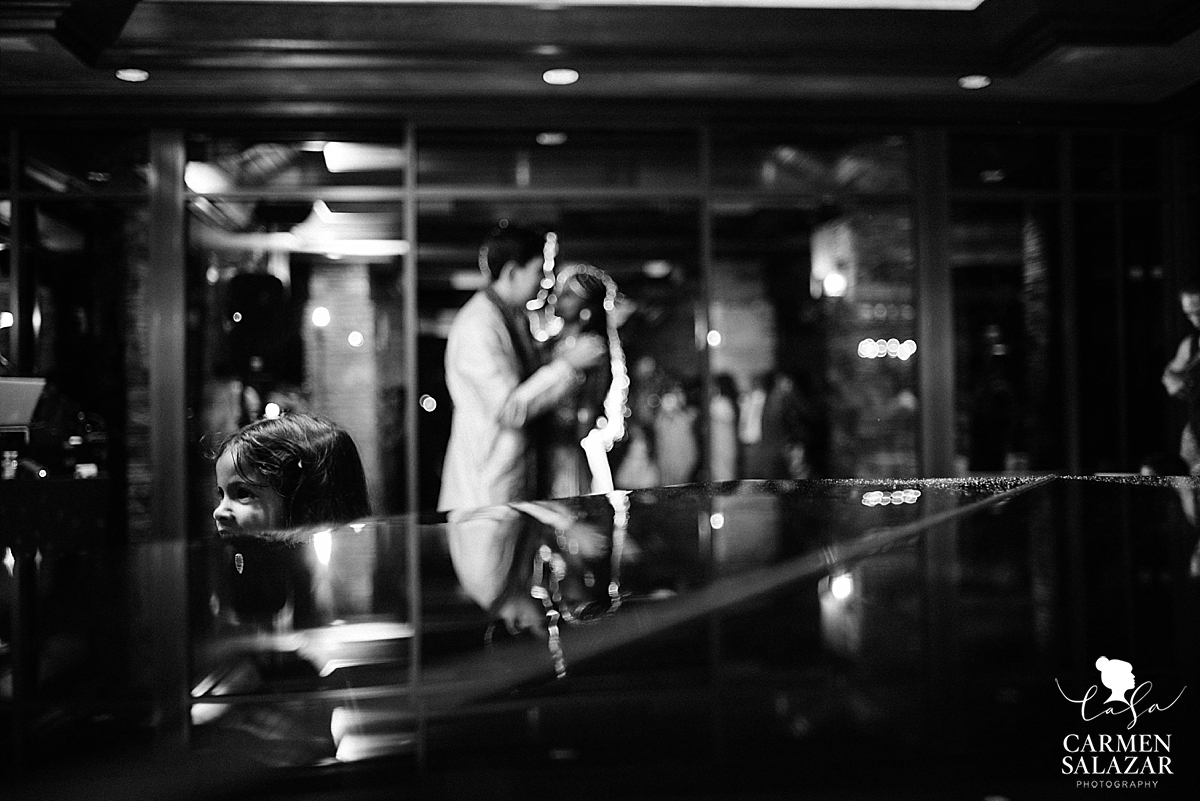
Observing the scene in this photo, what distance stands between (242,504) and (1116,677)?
1.55m

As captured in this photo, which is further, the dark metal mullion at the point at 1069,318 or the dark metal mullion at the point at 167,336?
the dark metal mullion at the point at 1069,318

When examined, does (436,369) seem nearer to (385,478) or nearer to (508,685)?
(385,478)

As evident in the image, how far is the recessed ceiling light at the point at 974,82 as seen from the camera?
4359mm

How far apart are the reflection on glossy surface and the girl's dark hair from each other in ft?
1.75

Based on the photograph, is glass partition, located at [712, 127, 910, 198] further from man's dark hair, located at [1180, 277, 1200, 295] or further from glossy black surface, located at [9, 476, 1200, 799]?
glossy black surface, located at [9, 476, 1200, 799]

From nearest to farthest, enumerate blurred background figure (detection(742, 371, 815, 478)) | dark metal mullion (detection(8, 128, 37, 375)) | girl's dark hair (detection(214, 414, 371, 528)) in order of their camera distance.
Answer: girl's dark hair (detection(214, 414, 371, 528)), dark metal mullion (detection(8, 128, 37, 375)), blurred background figure (detection(742, 371, 815, 478))

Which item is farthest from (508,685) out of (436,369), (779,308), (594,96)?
(779,308)

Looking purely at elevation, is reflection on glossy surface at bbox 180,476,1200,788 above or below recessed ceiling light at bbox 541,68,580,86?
below

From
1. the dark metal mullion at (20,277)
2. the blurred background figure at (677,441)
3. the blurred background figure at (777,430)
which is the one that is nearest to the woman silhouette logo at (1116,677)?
the blurred background figure at (677,441)

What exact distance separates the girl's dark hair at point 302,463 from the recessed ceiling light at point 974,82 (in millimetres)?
3599

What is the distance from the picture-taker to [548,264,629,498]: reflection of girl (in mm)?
4148

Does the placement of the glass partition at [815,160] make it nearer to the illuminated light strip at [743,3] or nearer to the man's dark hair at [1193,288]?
the illuminated light strip at [743,3]

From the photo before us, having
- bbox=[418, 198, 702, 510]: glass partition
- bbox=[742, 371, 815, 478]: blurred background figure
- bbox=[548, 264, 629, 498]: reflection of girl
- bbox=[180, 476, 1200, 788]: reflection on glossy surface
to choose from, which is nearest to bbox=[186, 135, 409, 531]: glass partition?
bbox=[418, 198, 702, 510]: glass partition

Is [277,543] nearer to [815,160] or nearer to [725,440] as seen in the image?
[815,160]
